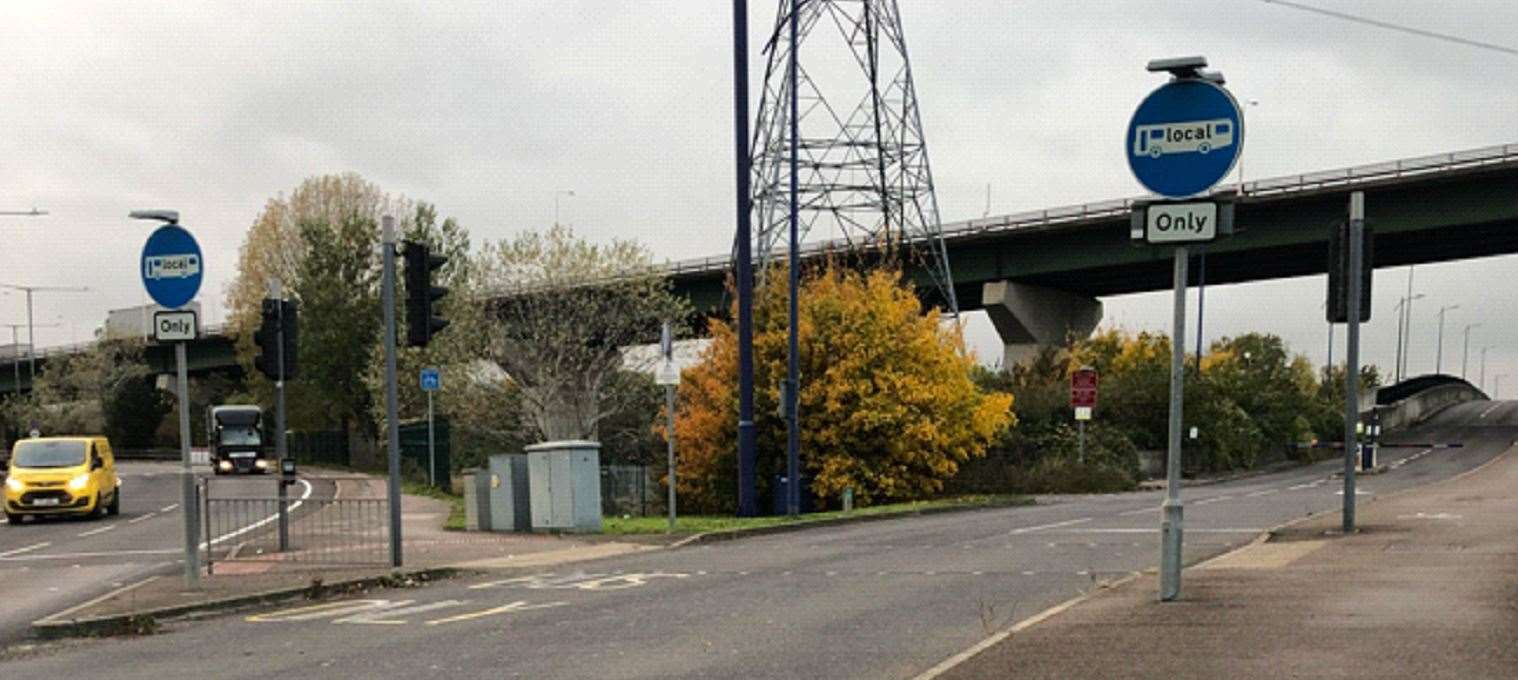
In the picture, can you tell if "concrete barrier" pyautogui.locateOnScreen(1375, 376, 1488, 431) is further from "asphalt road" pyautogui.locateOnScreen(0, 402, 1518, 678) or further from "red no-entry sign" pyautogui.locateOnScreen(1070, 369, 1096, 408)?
"asphalt road" pyautogui.locateOnScreen(0, 402, 1518, 678)

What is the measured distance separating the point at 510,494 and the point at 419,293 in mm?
7726

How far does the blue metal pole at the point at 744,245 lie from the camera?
26.3m

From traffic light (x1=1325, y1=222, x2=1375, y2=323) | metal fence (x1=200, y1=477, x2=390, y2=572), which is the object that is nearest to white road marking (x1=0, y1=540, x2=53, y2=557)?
metal fence (x1=200, y1=477, x2=390, y2=572)

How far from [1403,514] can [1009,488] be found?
927 inches

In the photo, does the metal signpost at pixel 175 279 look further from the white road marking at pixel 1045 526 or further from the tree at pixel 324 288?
the tree at pixel 324 288

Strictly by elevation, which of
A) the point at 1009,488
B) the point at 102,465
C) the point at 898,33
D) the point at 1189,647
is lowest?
the point at 1009,488

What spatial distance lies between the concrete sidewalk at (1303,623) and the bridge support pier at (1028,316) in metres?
45.0

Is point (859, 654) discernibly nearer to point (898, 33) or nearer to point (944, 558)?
point (944, 558)

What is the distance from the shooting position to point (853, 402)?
3653cm

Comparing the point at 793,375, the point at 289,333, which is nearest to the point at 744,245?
the point at 793,375

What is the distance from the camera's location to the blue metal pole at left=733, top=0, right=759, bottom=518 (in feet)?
86.3

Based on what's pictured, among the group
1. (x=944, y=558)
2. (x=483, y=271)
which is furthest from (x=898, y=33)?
(x=944, y=558)

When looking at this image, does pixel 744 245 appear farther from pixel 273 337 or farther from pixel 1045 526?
pixel 273 337

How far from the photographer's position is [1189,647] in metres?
8.23
